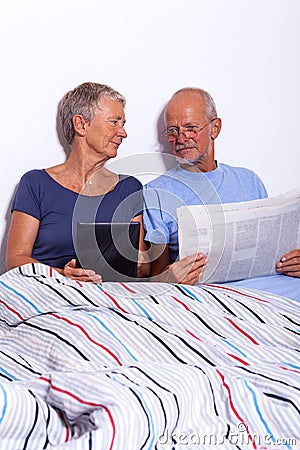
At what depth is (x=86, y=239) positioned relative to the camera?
182cm

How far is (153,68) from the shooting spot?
89.9 inches

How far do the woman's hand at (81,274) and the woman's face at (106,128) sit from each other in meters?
0.42

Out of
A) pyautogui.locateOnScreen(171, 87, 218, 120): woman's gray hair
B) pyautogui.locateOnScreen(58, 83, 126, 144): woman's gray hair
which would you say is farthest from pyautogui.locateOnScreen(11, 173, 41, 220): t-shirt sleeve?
pyautogui.locateOnScreen(171, 87, 218, 120): woman's gray hair

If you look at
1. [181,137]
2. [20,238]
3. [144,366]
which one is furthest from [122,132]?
[144,366]

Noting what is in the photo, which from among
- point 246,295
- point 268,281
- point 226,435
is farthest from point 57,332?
point 268,281

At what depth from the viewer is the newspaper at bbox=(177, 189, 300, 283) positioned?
1891 millimetres

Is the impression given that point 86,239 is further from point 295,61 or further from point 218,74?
point 295,61

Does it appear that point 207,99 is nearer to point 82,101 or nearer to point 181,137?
point 181,137

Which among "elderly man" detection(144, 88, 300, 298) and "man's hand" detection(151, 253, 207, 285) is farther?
"elderly man" detection(144, 88, 300, 298)

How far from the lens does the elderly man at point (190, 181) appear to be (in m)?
2.05

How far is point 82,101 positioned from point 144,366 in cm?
120

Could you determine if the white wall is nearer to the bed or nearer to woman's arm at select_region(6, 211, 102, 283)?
woman's arm at select_region(6, 211, 102, 283)

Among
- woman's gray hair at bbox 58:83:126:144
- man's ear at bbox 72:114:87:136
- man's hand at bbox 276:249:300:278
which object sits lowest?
man's hand at bbox 276:249:300:278

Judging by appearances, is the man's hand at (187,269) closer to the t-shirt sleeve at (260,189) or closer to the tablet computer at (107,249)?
the tablet computer at (107,249)
